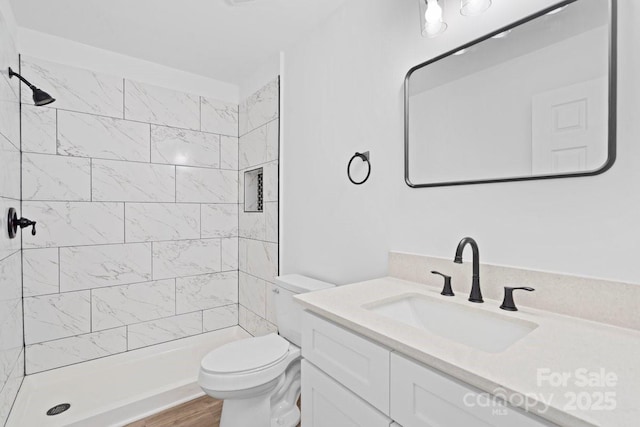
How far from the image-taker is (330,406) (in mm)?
990

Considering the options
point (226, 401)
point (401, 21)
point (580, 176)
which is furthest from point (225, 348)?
point (401, 21)

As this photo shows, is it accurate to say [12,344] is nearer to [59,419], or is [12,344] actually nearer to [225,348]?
[59,419]

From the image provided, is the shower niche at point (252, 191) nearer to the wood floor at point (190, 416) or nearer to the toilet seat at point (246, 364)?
the toilet seat at point (246, 364)

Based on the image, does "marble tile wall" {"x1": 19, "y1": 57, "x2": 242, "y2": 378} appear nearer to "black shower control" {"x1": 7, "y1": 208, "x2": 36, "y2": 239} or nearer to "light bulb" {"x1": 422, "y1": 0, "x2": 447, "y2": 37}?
"black shower control" {"x1": 7, "y1": 208, "x2": 36, "y2": 239}

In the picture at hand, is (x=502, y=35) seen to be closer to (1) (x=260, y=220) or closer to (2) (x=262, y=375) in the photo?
(2) (x=262, y=375)

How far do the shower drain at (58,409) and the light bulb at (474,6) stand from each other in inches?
113

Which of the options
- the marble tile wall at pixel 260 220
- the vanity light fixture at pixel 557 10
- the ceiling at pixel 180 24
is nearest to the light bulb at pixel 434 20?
the vanity light fixture at pixel 557 10

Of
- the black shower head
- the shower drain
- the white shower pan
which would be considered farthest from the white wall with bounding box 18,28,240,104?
the shower drain

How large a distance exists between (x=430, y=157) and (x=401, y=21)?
67 cm

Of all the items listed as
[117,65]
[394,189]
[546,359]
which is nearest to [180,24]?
[117,65]

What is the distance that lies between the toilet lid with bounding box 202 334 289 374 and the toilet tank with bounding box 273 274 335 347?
3.0 inches

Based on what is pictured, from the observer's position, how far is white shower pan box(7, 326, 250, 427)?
1695 millimetres

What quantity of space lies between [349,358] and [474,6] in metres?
1.28

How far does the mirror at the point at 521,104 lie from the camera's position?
88cm
